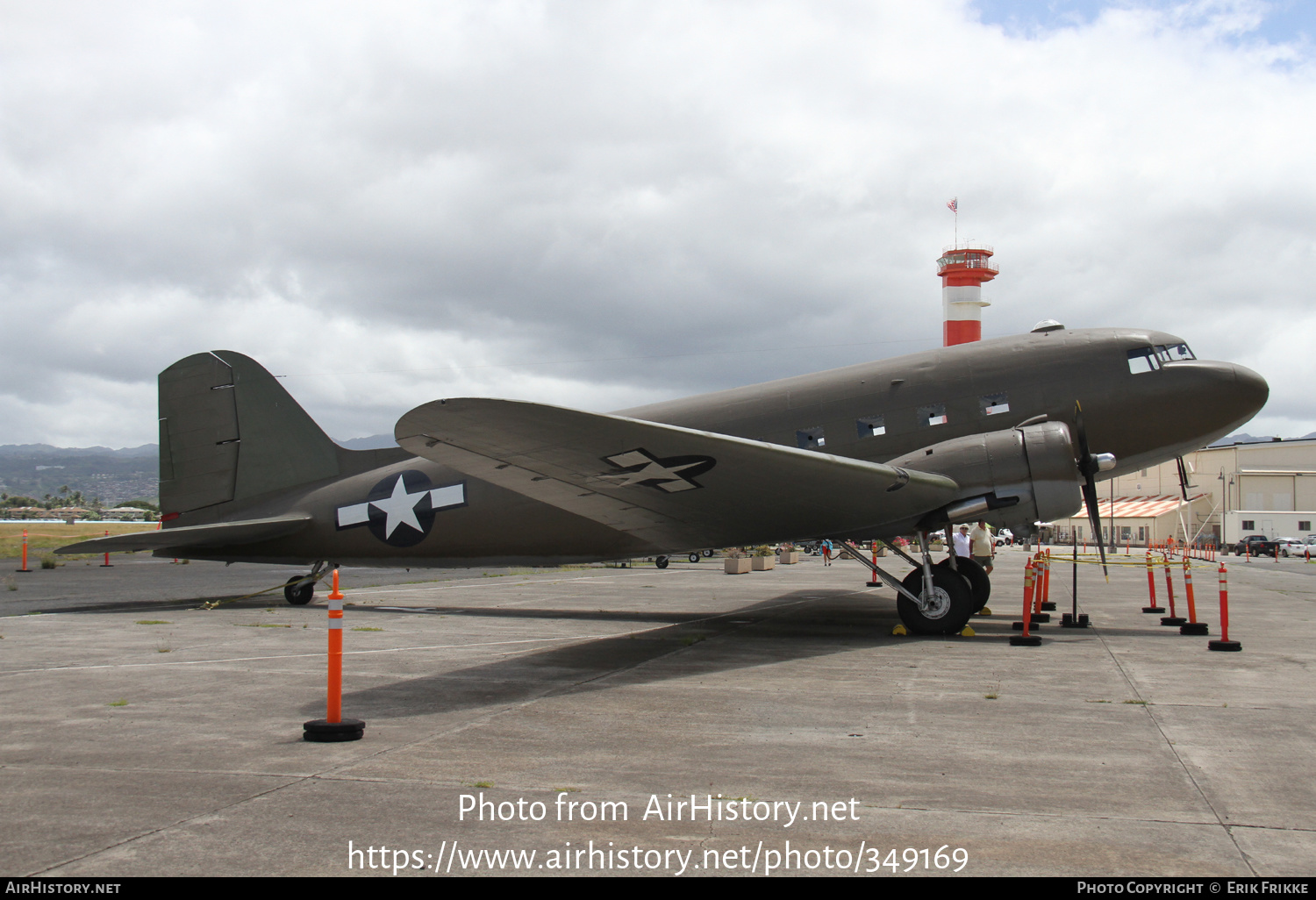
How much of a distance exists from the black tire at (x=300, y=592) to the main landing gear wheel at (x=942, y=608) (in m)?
10.9

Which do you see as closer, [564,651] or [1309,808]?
[1309,808]

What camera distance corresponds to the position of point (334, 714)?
5.91 meters

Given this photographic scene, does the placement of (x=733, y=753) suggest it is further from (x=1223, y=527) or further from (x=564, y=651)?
(x=1223, y=527)

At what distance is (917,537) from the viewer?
12562 millimetres

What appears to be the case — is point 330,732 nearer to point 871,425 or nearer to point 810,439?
point 810,439

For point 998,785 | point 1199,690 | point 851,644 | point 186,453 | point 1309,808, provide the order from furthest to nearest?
point 186,453 → point 851,644 → point 1199,690 → point 998,785 → point 1309,808

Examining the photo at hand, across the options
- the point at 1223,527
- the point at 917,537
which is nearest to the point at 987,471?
the point at 917,537

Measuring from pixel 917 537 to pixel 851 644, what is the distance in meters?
2.53

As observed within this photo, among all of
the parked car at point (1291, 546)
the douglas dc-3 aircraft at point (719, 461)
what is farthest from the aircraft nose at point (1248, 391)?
the parked car at point (1291, 546)

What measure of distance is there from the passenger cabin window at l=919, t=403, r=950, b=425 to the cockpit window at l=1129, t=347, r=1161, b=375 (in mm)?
2611

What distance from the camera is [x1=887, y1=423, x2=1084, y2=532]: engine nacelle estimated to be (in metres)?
11.1

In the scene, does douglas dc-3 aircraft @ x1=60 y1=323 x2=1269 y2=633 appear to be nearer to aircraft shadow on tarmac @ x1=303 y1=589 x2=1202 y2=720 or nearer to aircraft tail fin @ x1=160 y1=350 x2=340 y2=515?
aircraft tail fin @ x1=160 y1=350 x2=340 y2=515

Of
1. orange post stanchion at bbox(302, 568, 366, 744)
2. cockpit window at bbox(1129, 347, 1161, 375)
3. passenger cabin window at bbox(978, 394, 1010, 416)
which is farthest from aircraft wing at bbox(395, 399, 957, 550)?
cockpit window at bbox(1129, 347, 1161, 375)

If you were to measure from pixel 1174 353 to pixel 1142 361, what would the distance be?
1.85 feet
